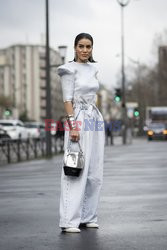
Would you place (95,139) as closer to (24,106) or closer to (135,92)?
(135,92)

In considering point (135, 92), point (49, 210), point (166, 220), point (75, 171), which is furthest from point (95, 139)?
point (135, 92)

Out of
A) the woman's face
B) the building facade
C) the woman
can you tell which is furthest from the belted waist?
the building facade

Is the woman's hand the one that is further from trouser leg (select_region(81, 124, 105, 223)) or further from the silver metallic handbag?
trouser leg (select_region(81, 124, 105, 223))

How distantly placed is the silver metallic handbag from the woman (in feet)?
0.30

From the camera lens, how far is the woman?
7168 mm

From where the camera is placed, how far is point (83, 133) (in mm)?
7250

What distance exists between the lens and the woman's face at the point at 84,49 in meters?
7.34

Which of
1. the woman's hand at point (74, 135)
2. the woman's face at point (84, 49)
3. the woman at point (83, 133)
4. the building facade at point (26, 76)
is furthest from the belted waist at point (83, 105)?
the building facade at point (26, 76)

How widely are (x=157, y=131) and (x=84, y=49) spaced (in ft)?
178

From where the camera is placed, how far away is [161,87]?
89.9m

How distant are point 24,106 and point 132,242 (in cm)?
17276

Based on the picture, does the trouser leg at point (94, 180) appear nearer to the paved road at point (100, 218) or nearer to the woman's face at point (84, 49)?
the paved road at point (100, 218)

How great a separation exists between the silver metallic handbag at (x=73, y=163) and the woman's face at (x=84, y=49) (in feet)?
3.14

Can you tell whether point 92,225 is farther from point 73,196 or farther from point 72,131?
point 72,131
